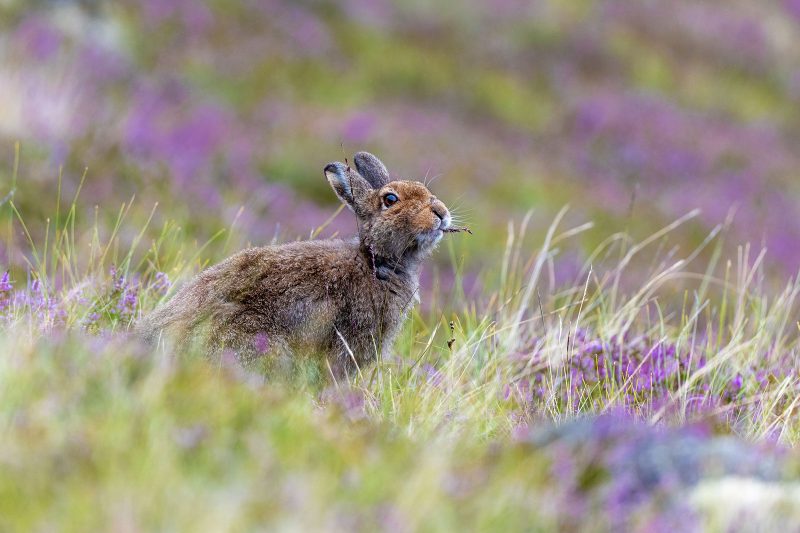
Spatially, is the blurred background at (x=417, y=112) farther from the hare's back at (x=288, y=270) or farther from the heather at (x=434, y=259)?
the hare's back at (x=288, y=270)

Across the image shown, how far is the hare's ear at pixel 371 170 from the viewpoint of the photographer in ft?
22.7

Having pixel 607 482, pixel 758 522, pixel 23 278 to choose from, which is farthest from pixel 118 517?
pixel 23 278

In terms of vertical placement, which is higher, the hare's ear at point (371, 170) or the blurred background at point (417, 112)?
the hare's ear at point (371, 170)

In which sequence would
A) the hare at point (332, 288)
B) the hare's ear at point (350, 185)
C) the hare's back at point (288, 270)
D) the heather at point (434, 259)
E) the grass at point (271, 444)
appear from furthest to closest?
the hare's ear at point (350, 185)
the hare's back at point (288, 270)
the hare at point (332, 288)
the heather at point (434, 259)
the grass at point (271, 444)

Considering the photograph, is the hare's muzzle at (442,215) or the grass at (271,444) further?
the hare's muzzle at (442,215)

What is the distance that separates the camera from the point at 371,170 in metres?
6.93

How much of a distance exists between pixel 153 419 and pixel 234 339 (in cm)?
190

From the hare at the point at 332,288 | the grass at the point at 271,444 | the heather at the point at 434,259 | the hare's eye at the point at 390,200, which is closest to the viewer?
the grass at the point at 271,444

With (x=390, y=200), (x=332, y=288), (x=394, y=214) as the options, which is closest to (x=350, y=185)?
(x=390, y=200)

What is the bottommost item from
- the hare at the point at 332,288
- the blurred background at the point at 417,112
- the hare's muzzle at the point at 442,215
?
the blurred background at the point at 417,112

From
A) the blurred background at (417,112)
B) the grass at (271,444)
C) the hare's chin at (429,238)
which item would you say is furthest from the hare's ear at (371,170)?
the blurred background at (417,112)

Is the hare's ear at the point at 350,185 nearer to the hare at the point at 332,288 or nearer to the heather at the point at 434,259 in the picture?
the hare at the point at 332,288

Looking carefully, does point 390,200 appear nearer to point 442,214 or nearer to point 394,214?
point 394,214

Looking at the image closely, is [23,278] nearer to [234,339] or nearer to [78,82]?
[234,339]
